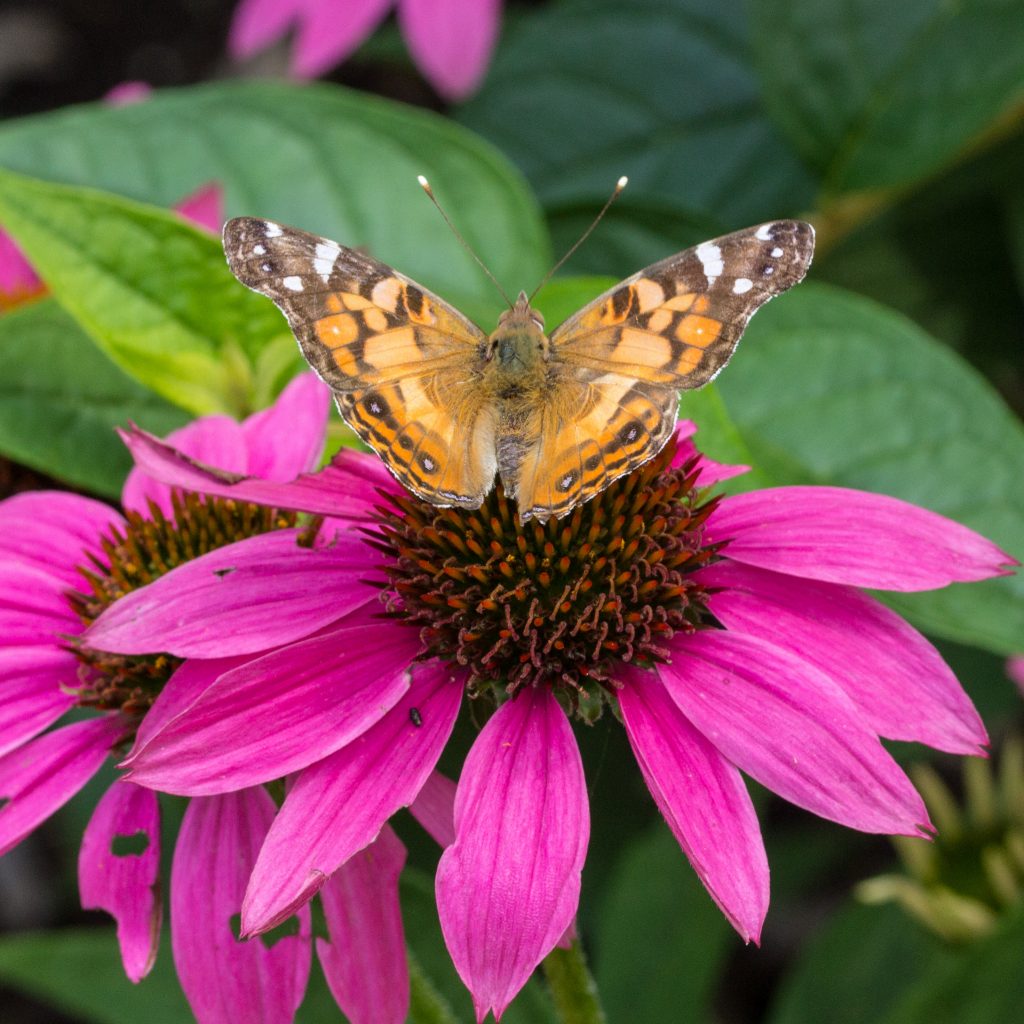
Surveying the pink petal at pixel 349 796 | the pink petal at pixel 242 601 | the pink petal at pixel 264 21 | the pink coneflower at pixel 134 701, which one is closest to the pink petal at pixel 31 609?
the pink coneflower at pixel 134 701

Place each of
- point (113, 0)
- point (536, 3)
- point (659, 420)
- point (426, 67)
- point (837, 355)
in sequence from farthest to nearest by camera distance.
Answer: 1. point (113, 0)
2. point (536, 3)
3. point (426, 67)
4. point (837, 355)
5. point (659, 420)

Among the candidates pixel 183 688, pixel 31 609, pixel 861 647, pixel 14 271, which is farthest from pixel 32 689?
pixel 14 271

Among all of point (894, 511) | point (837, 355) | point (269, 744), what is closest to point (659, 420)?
point (894, 511)

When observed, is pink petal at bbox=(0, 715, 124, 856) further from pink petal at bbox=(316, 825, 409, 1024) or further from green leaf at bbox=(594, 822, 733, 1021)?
green leaf at bbox=(594, 822, 733, 1021)

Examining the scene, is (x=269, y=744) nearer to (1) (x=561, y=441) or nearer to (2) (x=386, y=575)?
(2) (x=386, y=575)

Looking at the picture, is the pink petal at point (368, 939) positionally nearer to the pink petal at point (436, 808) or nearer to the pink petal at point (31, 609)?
the pink petal at point (436, 808)

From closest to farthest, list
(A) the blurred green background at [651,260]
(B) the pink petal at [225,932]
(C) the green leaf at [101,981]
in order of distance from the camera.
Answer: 1. (B) the pink petal at [225,932]
2. (A) the blurred green background at [651,260]
3. (C) the green leaf at [101,981]

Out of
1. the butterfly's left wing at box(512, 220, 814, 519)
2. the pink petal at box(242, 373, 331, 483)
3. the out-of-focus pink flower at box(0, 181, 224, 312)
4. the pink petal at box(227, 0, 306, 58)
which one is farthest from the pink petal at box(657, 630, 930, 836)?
the pink petal at box(227, 0, 306, 58)
